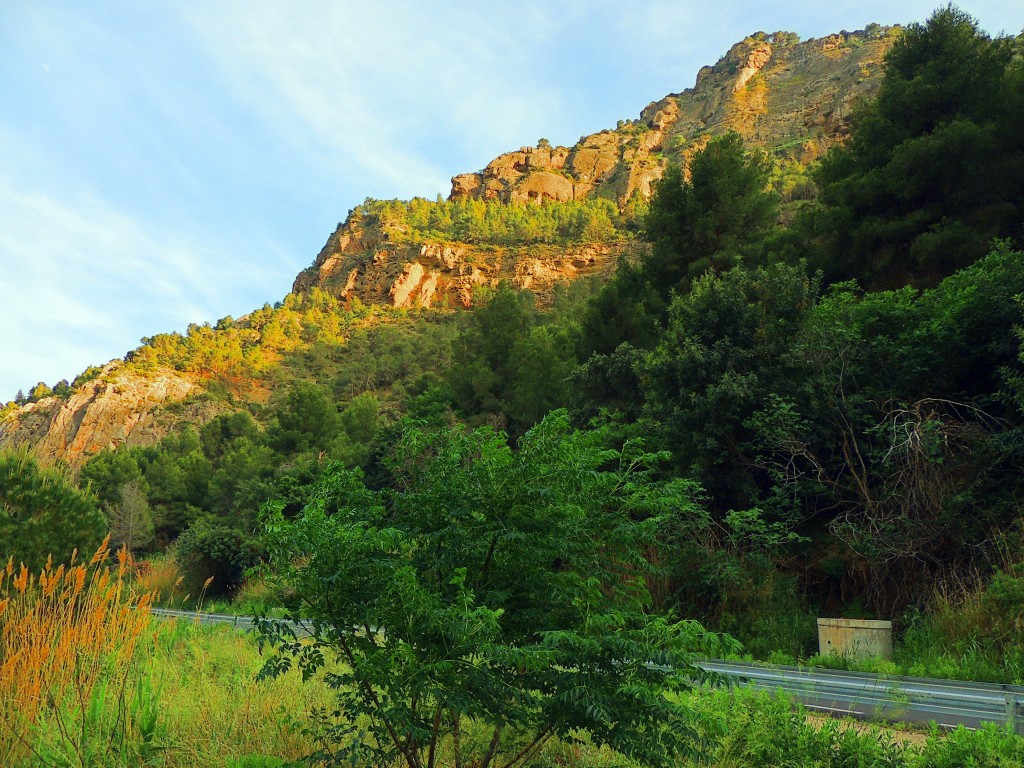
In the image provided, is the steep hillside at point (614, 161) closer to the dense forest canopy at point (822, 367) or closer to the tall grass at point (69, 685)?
the dense forest canopy at point (822, 367)

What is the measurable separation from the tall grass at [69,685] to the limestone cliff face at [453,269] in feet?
289

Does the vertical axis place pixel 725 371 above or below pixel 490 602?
above

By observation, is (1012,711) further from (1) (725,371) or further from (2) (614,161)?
(2) (614,161)

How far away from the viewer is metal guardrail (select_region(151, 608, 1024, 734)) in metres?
5.49

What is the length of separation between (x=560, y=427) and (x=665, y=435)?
10.9m

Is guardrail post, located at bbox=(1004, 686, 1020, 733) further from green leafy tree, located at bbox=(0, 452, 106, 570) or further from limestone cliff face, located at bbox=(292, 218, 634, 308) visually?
limestone cliff face, located at bbox=(292, 218, 634, 308)

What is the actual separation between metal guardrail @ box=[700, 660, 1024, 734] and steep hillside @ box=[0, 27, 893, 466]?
2786 inches

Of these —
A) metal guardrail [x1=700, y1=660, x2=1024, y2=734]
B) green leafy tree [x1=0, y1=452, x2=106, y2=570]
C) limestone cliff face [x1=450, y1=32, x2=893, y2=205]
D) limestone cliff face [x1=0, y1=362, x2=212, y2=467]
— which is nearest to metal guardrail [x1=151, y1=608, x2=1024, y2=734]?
metal guardrail [x1=700, y1=660, x2=1024, y2=734]

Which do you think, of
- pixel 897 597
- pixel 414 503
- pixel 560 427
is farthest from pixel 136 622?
pixel 897 597

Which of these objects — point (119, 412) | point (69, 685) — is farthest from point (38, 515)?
point (119, 412)

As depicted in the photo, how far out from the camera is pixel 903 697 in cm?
568

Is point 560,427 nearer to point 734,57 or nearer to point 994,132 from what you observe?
point 994,132

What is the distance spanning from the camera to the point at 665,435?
14.5m

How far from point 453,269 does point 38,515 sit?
324ft
